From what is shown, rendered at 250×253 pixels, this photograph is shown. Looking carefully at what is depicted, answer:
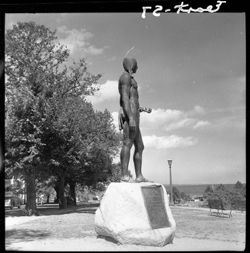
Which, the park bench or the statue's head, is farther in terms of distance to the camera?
the park bench

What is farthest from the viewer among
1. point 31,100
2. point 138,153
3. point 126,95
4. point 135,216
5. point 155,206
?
point 31,100

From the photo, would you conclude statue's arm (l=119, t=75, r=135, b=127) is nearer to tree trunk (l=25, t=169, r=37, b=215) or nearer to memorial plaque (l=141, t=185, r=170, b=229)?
memorial plaque (l=141, t=185, r=170, b=229)

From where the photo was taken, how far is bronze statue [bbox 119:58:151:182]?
972 cm

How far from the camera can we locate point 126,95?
9812 mm

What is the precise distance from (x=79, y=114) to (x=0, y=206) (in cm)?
1442

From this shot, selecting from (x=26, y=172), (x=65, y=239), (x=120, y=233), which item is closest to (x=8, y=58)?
(x=26, y=172)

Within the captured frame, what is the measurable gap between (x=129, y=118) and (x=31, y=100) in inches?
420

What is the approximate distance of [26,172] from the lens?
816 inches

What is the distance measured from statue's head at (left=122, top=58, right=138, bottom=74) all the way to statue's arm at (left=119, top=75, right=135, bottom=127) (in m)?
0.28

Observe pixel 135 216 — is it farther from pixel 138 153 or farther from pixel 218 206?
pixel 218 206

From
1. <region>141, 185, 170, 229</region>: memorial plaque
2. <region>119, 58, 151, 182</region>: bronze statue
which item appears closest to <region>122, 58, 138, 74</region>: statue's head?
<region>119, 58, 151, 182</region>: bronze statue

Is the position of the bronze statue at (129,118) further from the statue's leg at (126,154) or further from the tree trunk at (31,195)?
the tree trunk at (31,195)

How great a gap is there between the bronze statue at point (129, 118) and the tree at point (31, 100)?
10.2 m

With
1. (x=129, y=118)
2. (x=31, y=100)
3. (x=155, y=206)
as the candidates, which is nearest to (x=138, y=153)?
(x=129, y=118)
